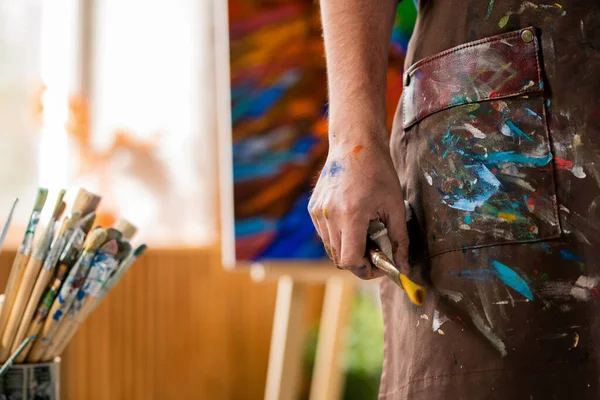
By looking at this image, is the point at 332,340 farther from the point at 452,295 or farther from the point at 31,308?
the point at 452,295

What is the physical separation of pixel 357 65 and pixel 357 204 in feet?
0.63

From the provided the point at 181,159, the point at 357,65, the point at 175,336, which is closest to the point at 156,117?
the point at 181,159

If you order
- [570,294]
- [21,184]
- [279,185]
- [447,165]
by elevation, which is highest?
[21,184]

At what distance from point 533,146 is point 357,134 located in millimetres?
201

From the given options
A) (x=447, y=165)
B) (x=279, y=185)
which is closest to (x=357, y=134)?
(x=447, y=165)

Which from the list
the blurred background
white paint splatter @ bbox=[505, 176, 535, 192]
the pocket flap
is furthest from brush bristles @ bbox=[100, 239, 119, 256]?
the blurred background

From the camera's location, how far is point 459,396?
75 cm

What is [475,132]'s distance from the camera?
78 centimetres

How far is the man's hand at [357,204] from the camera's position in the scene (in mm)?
775

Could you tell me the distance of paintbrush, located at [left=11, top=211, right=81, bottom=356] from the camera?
1.07 meters

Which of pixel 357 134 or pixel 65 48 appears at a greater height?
pixel 65 48

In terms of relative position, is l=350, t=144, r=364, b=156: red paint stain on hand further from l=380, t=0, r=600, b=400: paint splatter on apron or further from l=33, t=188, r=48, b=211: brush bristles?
l=33, t=188, r=48, b=211: brush bristles

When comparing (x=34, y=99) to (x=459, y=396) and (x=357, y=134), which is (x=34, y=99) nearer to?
(x=357, y=134)

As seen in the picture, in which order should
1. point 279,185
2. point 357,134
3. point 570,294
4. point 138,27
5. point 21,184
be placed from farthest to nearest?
point 138,27, point 21,184, point 279,185, point 357,134, point 570,294
